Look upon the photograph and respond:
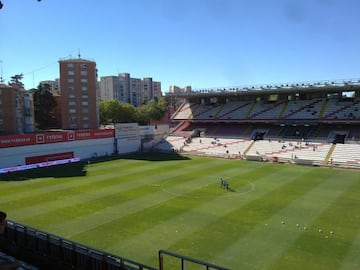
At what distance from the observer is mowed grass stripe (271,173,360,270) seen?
1386 centimetres

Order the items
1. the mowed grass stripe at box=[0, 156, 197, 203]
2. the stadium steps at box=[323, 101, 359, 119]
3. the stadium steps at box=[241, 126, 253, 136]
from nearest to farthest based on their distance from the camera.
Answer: the mowed grass stripe at box=[0, 156, 197, 203] < the stadium steps at box=[323, 101, 359, 119] < the stadium steps at box=[241, 126, 253, 136]

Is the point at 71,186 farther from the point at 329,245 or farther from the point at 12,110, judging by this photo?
the point at 12,110

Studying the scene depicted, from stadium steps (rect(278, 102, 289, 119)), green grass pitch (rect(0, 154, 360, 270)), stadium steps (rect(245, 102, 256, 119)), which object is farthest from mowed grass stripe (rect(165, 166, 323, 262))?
stadium steps (rect(245, 102, 256, 119))

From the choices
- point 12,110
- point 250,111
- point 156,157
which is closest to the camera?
point 156,157

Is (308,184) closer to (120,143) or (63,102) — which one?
Answer: (120,143)

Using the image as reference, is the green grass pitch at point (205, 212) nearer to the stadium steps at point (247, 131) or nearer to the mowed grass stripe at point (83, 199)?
the mowed grass stripe at point (83, 199)

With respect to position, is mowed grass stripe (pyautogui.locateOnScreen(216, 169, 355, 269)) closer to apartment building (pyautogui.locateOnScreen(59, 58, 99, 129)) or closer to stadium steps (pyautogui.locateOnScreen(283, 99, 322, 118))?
stadium steps (pyautogui.locateOnScreen(283, 99, 322, 118))

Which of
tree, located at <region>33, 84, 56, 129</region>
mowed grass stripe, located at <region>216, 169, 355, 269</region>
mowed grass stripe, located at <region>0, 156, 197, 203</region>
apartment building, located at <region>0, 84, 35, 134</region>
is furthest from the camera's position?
tree, located at <region>33, 84, 56, 129</region>

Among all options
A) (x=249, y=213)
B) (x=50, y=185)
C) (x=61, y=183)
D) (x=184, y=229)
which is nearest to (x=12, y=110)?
(x=61, y=183)

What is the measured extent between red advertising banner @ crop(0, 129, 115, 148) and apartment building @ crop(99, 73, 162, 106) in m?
80.8

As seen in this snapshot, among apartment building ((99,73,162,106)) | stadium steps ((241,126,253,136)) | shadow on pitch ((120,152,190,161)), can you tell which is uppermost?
apartment building ((99,73,162,106))

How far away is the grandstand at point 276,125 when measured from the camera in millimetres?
41406

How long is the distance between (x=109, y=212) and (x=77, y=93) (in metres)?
43.6

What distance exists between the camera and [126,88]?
138625 mm
